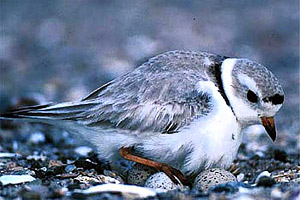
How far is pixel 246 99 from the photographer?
450cm

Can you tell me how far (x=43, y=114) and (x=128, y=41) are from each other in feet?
17.4

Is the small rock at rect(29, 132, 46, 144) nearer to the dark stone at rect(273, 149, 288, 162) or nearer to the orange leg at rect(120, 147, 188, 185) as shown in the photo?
the orange leg at rect(120, 147, 188, 185)

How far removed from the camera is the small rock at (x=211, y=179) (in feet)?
13.8

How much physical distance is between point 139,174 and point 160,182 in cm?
34

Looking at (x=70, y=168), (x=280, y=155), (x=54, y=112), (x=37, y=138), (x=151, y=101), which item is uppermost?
(x=151, y=101)

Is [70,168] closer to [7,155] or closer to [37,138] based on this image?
[7,155]

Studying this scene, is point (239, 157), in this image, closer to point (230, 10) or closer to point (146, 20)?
point (146, 20)

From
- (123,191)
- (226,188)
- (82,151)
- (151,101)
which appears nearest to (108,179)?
(151,101)

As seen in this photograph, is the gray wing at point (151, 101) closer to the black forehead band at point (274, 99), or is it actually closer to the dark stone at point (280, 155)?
the black forehead band at point (274, 99)

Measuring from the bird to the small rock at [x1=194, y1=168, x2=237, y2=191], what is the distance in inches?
6.4

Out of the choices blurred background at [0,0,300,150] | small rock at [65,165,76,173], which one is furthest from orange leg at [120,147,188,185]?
blurred background at [0,0,300,150]

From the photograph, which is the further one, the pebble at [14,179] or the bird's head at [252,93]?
the bird's head at [252,93]

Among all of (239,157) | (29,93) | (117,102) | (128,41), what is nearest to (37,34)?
(128,41)

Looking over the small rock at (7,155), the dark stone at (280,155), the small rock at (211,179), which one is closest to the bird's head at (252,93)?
the small rock at (211,179)
